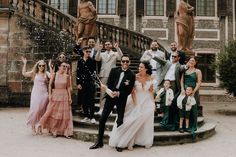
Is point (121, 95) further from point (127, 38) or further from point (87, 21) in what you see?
point (127, 38)

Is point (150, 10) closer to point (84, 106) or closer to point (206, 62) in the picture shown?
point (206, 62)

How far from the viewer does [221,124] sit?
12508 mm

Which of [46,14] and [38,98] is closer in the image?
[38,98]

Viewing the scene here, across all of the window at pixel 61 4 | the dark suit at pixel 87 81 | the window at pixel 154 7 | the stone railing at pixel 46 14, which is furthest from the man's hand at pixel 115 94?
the window at pixel 61 4

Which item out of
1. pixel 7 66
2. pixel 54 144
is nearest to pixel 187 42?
pixel 54 144

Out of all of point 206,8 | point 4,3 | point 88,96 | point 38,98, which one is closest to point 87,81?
point 88,96

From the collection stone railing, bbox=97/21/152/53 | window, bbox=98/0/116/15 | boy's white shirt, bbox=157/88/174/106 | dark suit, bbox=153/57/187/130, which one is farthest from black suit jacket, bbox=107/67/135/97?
window, bbox=98/0/116/15

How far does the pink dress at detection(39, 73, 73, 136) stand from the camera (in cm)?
918

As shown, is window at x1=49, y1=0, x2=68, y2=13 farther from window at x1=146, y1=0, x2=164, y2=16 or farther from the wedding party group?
the wedding party group

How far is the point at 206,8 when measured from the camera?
78.4ft

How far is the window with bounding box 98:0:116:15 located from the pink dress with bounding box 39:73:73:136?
1479 cm

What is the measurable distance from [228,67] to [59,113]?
939cm

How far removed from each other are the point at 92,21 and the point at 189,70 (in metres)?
4.33

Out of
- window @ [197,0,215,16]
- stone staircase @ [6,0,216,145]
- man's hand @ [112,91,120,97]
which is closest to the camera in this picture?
man's hand @ [112,91,120,97]
